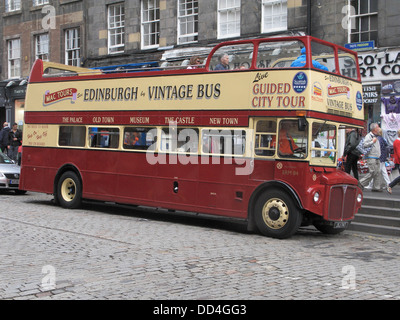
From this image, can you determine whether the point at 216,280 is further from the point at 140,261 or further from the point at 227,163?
the point at 227,163

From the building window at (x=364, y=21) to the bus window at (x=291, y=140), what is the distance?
8.90 metres

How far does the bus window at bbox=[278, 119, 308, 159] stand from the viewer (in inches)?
417

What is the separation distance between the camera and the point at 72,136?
48.2ft

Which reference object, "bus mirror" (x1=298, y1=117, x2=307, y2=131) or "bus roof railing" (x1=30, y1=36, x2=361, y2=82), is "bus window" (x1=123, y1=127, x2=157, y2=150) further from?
"bus mirror" (x1=298, y1=117, x2=307, y2=131)

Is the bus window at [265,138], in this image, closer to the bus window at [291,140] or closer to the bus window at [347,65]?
the bus window at [291,140]

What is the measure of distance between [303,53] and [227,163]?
269 cm

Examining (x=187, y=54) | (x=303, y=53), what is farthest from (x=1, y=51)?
(x=303, y=53)

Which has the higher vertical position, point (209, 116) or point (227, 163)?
point (209, 116)

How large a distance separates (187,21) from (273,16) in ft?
13.9

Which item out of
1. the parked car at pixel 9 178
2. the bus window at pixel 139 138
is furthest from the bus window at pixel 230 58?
the parked car at pixel 9 178

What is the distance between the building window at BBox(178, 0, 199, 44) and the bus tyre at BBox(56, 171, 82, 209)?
10297 millimetres

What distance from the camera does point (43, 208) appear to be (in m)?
14.4

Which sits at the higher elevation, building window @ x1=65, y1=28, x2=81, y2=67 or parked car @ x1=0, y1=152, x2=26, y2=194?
building window @ x1=65, y1=28, x2=81, y2=67

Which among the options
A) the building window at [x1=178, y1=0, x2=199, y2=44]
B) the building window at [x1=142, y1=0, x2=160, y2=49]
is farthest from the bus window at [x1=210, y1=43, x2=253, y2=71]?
the building window at [x1=142, y1=0, x2=160, y2=49]
